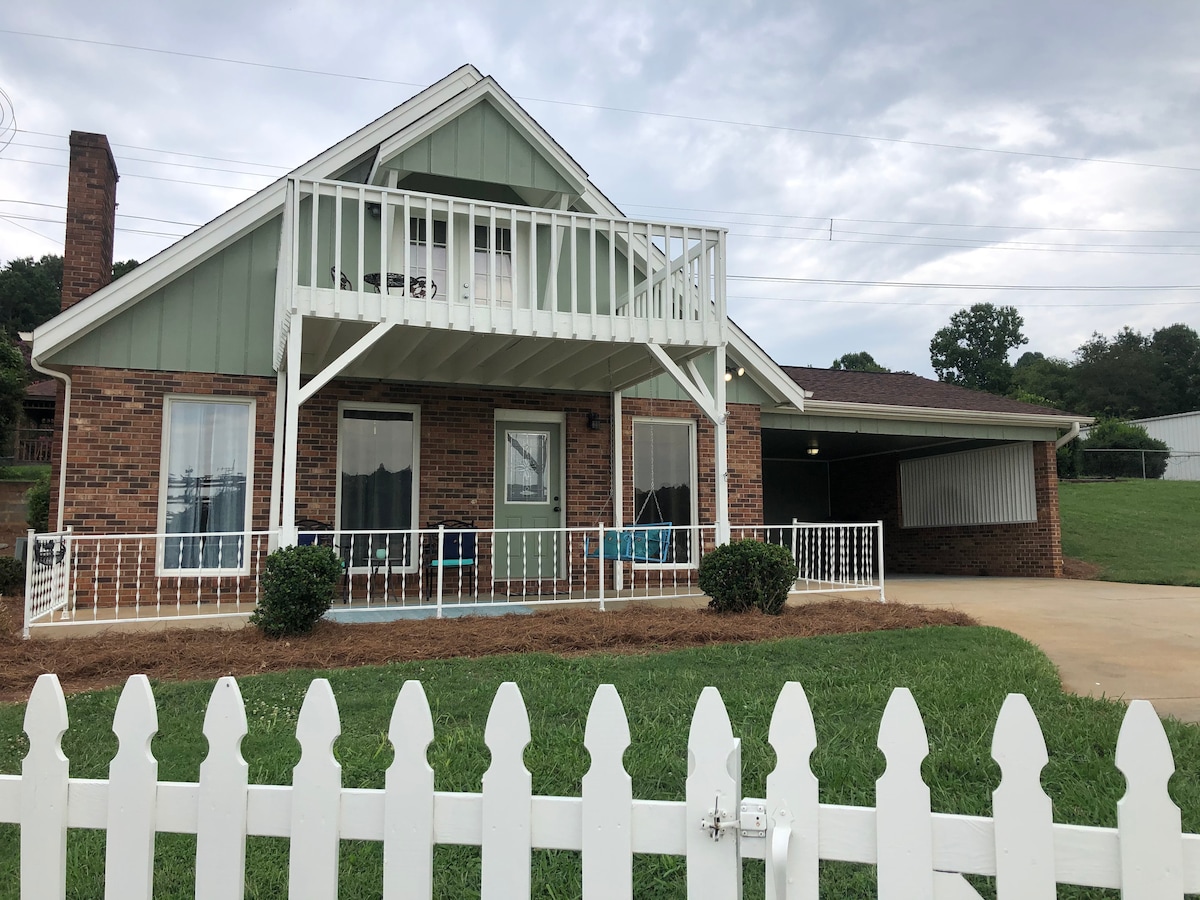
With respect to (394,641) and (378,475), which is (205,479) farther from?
(394,641)

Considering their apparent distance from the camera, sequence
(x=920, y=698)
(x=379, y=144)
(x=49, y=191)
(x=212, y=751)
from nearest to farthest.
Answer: (x=212, y=751) < (x=920, y=698) < (x=379, y=144) < (x=49, y=191)

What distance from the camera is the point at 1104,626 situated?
787 cm

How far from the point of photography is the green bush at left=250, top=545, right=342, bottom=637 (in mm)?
6836

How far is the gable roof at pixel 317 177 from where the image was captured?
29.5 ft

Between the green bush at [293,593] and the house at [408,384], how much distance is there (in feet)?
2.11

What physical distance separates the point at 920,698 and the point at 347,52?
59.5ft

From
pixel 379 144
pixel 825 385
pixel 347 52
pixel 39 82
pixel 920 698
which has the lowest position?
pixel 920 698

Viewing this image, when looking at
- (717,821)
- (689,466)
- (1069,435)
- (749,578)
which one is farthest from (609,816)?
(1069,435)

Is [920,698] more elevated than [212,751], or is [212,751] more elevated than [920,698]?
[212,751]

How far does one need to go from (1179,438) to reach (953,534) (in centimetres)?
2274

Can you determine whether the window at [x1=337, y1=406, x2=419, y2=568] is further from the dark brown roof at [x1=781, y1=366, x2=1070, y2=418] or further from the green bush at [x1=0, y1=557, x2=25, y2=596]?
the dark brown roof at [x1=781, y1=366, x2=1070, y2=418]

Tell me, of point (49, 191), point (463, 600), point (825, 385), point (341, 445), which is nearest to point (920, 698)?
point (463, 600)

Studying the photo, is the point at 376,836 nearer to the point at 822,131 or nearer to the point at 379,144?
the point at 379,144

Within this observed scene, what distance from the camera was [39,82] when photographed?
1666cm
